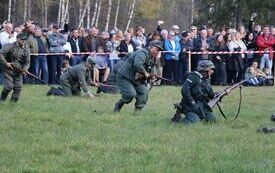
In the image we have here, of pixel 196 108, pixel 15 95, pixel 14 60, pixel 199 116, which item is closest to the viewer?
pixel 196 108

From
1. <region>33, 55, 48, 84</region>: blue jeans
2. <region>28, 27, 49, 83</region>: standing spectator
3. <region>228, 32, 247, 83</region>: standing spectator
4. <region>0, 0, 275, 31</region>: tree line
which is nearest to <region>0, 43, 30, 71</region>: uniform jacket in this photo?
<region>28, 27, 49, 83</region>: standing spectator

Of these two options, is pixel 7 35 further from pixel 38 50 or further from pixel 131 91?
pixel 131 91

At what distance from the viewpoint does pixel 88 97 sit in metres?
17.5

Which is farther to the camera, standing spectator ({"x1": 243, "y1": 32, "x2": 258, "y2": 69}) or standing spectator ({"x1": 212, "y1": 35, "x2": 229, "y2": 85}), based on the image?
standing spectator ({"x1": 243, "y1": 32, "x2": 258, "y2": 69})

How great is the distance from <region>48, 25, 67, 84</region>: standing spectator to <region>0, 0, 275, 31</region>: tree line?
18.9m

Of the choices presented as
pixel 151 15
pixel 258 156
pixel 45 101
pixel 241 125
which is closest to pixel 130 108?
pixel 45 101

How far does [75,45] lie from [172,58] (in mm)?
3332

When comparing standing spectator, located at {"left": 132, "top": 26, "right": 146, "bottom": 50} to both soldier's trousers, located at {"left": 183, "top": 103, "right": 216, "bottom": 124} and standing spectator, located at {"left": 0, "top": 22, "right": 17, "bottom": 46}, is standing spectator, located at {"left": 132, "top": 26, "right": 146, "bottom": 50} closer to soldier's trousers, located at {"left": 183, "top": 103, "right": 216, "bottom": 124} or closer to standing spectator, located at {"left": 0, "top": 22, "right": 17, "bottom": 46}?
standing spectator, located at {"left": 0, "top": 22, "right": 17, "bottom": 46}

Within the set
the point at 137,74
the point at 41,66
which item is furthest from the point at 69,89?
the point at 137,74

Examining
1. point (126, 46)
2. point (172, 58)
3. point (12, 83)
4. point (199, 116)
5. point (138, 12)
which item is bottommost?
point (199, 116)

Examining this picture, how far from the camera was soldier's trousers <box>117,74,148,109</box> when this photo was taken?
13195 millimetres

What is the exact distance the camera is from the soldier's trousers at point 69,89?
17.9 m

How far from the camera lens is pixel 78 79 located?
17562 mm

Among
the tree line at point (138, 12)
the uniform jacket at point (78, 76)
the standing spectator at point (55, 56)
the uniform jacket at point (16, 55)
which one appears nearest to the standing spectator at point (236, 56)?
the standing spectator at point (55, 56)
